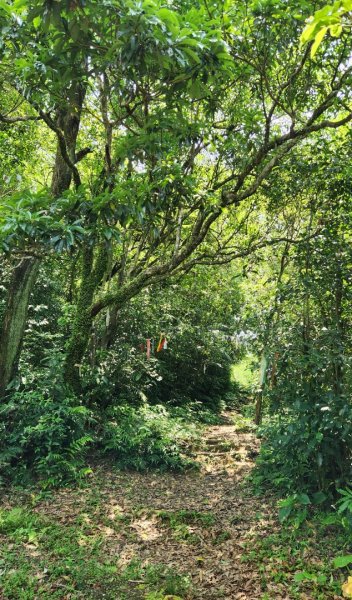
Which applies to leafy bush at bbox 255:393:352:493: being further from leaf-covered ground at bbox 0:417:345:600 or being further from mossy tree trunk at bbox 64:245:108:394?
mossy tree trunk at bbox 64:245:108:394

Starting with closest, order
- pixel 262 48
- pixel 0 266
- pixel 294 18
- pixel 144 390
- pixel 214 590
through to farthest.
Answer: pixel 214 590 < pixel 294 18 < pixel 262 48 < pixel 0 266 < pixel 144 390

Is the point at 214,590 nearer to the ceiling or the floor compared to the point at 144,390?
nearer to the floor

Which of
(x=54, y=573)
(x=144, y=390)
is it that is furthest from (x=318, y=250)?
(x=144, y=390)

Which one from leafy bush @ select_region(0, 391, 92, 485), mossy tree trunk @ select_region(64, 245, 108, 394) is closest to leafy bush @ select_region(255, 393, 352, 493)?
leafy bush @ select_region(0, 391, 92, 485)

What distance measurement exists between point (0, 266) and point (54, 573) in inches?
222

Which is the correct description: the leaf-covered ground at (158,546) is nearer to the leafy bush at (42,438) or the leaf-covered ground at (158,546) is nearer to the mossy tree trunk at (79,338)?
the leafy bush at (42,438)

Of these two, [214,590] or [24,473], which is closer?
[214,590]

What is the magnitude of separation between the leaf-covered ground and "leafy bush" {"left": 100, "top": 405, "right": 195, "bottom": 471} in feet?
1.66

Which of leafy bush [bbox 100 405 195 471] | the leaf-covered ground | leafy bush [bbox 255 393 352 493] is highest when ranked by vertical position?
leafy bush [bbox 255 393 352 493]

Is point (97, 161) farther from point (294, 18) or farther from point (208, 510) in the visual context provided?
point (208, 510)

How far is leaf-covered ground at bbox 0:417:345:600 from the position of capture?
11.3 feet

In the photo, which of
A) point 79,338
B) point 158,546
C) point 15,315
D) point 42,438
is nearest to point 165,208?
point 79,338

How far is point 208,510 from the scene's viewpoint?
4.97m

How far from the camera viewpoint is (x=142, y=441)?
6422 millimetres
